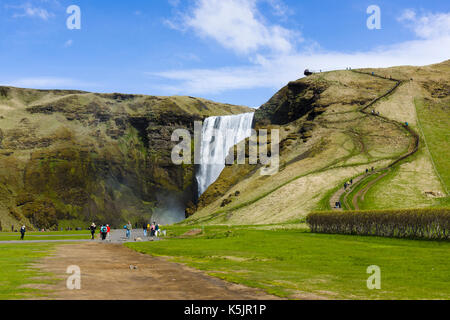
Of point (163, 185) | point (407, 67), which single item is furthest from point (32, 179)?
point (407, 67)

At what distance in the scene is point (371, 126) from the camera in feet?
334

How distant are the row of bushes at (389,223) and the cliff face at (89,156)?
8636 cm

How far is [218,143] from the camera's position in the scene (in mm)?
127625

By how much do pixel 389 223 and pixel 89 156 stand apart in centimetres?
10835

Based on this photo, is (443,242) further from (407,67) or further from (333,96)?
(407,67)

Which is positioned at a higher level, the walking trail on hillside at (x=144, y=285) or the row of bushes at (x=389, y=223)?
the row of bushes at (x=389, y=223)

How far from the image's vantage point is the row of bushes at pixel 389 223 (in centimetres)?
3397

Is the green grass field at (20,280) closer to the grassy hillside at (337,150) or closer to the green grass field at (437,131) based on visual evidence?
the grassy hillside at (337,150)

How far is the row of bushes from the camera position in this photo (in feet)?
111

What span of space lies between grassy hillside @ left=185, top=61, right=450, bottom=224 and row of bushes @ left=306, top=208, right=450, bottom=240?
21.3 m

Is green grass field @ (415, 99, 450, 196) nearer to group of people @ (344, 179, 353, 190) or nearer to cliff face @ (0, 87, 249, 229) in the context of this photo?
group of people @ (344, 179, 353, 190)

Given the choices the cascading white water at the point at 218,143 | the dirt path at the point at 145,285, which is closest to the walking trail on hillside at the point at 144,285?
the dirt path at the point at 145,285

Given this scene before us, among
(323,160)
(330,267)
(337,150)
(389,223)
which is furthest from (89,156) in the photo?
(330,267)

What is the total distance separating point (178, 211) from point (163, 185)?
385 inches
